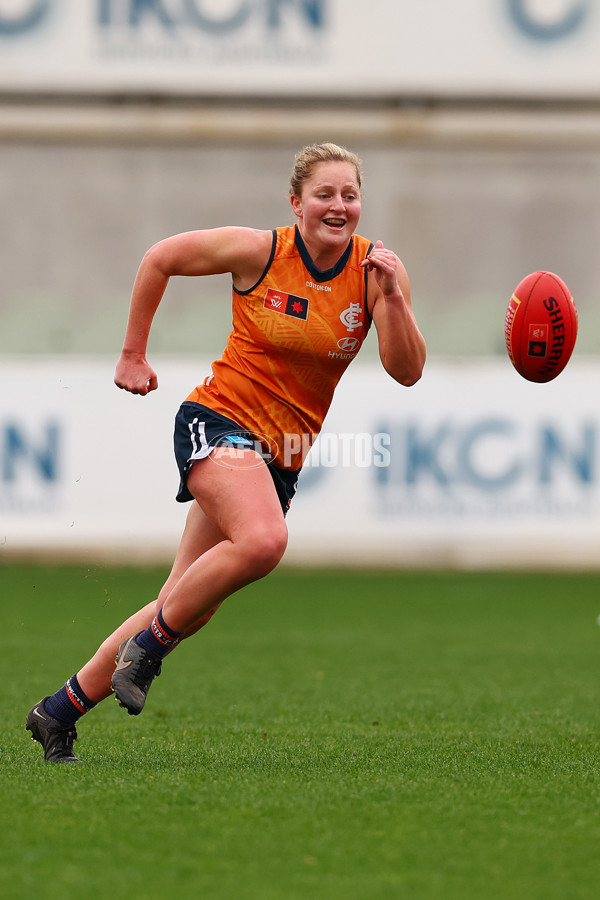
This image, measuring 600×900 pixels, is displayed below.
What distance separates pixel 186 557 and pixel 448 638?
160 inches

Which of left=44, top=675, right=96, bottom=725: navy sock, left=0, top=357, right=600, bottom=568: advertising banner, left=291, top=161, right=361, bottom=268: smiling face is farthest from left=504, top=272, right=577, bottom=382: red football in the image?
left=0, top=357, right=600, bottom=568: advertising banner

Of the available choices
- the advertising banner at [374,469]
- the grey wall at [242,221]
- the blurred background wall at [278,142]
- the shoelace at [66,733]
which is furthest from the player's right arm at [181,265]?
the grey wall at [242,221]

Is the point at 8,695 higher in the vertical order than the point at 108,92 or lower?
lower

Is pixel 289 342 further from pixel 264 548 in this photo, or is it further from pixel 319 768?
pixel 319 768

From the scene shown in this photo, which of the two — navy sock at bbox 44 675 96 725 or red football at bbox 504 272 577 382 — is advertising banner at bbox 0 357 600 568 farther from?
navy sock at bbox 44 675 96 725

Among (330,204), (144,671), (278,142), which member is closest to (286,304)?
(330,204)

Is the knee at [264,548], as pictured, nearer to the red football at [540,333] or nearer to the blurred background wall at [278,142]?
the red football at [540,333]

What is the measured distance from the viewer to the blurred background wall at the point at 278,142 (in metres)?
13.1

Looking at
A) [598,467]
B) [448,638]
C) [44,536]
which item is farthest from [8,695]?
[598,467]

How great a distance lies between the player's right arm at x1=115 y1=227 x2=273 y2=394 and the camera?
416 cm

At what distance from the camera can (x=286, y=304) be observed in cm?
418

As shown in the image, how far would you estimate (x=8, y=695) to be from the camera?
19.1 feet

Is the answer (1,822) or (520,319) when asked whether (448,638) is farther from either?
(1,822)

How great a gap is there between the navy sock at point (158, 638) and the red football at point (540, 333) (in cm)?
152
